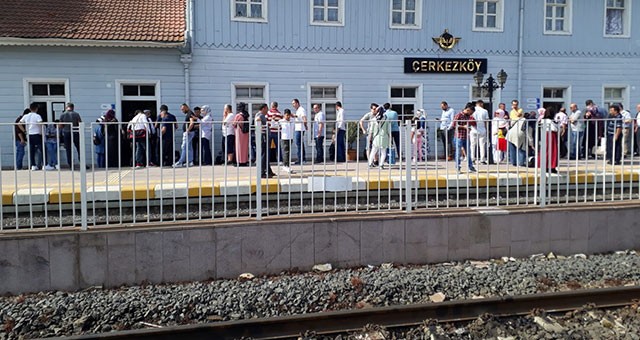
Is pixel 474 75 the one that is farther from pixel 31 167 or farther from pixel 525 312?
pixel 31 167

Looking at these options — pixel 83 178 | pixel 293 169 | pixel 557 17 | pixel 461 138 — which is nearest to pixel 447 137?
pixel 461 138

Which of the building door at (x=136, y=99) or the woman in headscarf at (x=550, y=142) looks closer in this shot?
the woman in headscarf at (x=550, y=142)

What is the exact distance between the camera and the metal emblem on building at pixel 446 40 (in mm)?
17422

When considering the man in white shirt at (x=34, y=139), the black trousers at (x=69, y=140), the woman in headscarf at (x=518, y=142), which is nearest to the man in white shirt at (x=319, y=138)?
the woman in headscarf at (x=518, y=142)

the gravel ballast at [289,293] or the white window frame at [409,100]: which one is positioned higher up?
the white window frame at [409,100]

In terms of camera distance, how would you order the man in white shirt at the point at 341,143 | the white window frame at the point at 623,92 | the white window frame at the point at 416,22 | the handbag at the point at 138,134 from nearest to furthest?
the handbag at the point at 138,134, the man in white shirt at the point at 341,143, the white window frame at the point at 416,22, the white window frame at the point at 623,92

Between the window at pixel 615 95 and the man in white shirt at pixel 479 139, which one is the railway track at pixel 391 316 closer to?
the man in white shirt at pixel 479 139

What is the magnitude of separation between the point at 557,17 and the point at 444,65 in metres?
4.71

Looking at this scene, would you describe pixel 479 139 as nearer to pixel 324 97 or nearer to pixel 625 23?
pixel 324 97

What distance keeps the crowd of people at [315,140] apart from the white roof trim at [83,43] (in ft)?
26.8

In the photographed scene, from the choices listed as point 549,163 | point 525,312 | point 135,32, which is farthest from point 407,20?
point 525,312

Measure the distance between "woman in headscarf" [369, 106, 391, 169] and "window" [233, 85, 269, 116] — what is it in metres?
8.61

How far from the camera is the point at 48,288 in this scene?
260 inches

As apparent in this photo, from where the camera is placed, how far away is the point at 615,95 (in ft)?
63.2
